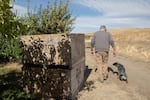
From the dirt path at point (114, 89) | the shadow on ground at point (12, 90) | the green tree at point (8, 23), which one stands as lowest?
the dirt path at point (114, 89)

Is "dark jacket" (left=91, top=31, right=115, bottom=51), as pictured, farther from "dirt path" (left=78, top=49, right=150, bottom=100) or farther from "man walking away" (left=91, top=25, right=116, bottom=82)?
"dirt path" (left=78, top=49, right=150, bottom=100)

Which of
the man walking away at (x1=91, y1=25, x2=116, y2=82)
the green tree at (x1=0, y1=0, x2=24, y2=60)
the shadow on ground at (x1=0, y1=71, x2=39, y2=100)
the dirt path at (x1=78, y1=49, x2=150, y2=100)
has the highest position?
the green tree at (x1=0, y1=0, x2=24, y2=60)

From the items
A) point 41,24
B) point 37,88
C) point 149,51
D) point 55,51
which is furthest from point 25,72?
point 149,51

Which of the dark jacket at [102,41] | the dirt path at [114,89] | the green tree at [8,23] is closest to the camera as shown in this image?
the green tree at [8,23]

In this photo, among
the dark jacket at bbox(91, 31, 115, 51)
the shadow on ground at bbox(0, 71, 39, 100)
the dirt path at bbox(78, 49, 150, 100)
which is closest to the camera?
the shadow on ground at bbox(0, 71, 39, 100)

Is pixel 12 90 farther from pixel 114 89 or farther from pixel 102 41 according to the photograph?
pixel 102 41

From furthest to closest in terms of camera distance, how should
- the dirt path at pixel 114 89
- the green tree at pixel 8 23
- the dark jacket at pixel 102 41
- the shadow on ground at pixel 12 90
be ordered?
the dark jacket at pixel 102 41 < the dirt path at pixel 114 89 < the shadow on ground at pixel 12 90 < the green tree at pixel 8 23

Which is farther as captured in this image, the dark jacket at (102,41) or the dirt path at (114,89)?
the dark jacket at (102,41)

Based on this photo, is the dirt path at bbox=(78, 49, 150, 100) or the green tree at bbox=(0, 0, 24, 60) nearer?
the green tree at bbox=(0, 0, 24, 60)

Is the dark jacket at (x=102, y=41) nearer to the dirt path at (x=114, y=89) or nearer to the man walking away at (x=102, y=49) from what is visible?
the man walking away at (x=102, y=49)

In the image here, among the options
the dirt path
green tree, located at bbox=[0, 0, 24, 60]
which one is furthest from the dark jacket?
green tree, located at bbox=[0, 0, 24, 60]

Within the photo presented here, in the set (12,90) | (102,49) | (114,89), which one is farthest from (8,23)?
(102,49)

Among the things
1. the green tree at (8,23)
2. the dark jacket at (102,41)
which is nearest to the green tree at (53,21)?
the dark jacket at (102,41)

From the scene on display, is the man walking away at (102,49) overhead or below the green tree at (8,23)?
below
